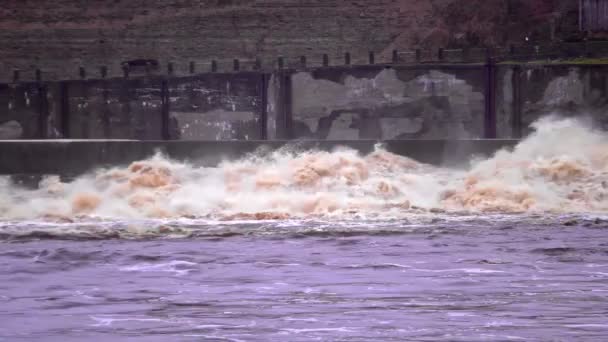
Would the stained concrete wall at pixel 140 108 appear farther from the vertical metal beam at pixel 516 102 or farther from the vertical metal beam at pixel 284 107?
the vertical metal beam at pixel 516 102

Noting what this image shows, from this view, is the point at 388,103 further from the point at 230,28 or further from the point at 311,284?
the point at 311,284

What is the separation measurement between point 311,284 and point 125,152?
26.1 ft

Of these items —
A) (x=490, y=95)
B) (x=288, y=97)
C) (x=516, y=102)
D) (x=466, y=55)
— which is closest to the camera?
(x=516, y=102)

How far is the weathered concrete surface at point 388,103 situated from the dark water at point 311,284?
449 inches

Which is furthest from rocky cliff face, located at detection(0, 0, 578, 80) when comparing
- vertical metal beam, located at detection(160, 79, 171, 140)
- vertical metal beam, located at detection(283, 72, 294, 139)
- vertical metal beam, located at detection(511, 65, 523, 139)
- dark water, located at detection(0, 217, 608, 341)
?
dark water, located at detection(0, 217, 608, 341)

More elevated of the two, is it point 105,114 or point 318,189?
point 105,114

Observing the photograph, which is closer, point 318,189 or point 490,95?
point 318,189

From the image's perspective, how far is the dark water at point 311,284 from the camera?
7.43 m

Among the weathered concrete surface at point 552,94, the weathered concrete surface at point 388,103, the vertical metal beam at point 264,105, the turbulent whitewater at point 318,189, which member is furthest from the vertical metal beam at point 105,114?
the turbulent whitewater at point 318,189

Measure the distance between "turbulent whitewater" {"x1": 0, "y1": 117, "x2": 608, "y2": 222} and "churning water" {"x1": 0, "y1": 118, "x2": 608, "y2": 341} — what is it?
0.03 meters

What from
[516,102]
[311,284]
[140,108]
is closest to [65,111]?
[140,108]

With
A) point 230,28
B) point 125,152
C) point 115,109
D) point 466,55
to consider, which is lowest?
point 125,152

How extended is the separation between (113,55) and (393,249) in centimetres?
2548

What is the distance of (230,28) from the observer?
1435 inches
